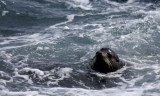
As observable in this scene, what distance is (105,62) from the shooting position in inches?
360

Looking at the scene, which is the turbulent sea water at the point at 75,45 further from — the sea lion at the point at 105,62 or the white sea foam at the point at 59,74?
the sea lion at the point at 105,62

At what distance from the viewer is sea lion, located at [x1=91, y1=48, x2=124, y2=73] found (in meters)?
9.13

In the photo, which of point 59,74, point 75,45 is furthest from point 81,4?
point 59,74

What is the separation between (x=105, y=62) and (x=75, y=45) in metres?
3.02

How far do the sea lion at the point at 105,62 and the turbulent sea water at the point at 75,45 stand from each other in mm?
170

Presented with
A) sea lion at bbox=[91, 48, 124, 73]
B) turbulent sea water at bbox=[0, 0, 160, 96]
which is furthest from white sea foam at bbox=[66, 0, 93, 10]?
sea lion at bbox=[91, 48, 124, 73]

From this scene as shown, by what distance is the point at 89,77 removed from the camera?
29.7 feet

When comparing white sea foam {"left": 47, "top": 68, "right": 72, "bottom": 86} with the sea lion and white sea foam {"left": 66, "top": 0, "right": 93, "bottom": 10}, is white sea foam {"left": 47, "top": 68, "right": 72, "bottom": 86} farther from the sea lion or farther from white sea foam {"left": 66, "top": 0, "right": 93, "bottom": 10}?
white sea foam {"left": 66, "top": 0, "right": 93, "bottom": 10}

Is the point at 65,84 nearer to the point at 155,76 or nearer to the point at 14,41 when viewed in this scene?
the point at 155,76

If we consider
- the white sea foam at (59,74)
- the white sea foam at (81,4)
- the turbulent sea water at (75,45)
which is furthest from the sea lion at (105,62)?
the white sea foam at (81,4)

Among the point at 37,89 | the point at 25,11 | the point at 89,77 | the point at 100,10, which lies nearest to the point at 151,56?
the point at 89,77

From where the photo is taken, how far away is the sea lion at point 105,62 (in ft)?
30.0

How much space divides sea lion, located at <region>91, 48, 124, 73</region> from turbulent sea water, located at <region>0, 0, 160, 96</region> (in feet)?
0.56

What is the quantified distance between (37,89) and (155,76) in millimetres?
3027
